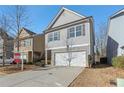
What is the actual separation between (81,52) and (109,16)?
6660 mm

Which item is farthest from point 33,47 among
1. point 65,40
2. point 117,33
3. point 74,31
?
point 117,33

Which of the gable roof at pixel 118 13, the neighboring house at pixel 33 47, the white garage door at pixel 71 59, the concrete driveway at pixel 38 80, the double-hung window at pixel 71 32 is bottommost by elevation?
the concrete driveway at pixel 38 80

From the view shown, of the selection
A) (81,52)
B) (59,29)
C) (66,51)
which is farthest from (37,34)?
(81,52)

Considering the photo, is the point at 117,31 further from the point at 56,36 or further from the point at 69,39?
the point at 56,36

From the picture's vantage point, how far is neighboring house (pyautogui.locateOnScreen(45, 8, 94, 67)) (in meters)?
20.3

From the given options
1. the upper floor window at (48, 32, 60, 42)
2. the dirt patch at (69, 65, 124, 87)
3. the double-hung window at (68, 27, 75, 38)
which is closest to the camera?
the dirt patch at (69, 65, 124, 87)

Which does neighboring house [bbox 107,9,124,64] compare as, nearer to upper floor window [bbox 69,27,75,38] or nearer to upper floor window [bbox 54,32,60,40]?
upper floor window [bbox 69,27,75,38]

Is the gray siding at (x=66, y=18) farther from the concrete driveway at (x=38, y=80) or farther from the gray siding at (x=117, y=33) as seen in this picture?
the concrete driveway at (x=38, y=80)

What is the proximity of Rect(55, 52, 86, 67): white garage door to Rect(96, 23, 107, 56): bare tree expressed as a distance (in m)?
10.0

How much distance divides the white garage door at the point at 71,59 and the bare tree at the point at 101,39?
10.0 meters

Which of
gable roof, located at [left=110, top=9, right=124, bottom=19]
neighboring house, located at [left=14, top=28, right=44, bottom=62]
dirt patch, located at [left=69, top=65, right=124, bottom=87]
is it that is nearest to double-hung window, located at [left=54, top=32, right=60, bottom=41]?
neighboring house, located at [left=14, top=28, right=44, bottom=62]

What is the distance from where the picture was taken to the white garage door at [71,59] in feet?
66.8

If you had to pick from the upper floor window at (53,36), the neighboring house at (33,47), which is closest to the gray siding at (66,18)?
the upper floor window at (53,36)
